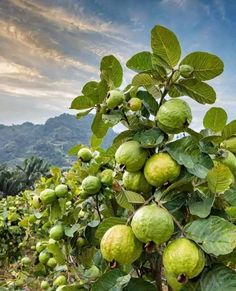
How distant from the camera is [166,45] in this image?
1.07 m

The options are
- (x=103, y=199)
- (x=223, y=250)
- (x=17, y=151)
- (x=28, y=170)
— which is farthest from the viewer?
(x=17, y=151)

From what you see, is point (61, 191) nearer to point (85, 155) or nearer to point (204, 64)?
point (85, 155)

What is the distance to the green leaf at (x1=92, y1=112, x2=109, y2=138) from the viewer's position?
4.06ft

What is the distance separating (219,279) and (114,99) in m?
0.53

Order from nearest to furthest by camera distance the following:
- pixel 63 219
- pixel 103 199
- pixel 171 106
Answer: pixel 171 106 → pixel 103 199 → pixel 63 219

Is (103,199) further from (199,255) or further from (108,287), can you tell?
(199,255)

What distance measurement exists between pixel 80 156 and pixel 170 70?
2.48 ft

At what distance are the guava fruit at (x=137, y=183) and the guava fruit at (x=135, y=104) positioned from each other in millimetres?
173

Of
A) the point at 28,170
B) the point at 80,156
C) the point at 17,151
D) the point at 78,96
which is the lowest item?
the point at 17,151

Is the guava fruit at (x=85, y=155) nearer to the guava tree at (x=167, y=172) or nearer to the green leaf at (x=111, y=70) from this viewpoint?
the guava tree at (x=167, y=172)

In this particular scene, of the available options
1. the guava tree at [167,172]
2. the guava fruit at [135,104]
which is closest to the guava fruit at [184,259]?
the guava tree at [167,172]

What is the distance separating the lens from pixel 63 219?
6.05 ft

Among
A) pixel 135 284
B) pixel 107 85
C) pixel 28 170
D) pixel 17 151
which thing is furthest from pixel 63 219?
pixel 17 151

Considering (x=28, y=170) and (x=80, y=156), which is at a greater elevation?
(x=80, y=156)
